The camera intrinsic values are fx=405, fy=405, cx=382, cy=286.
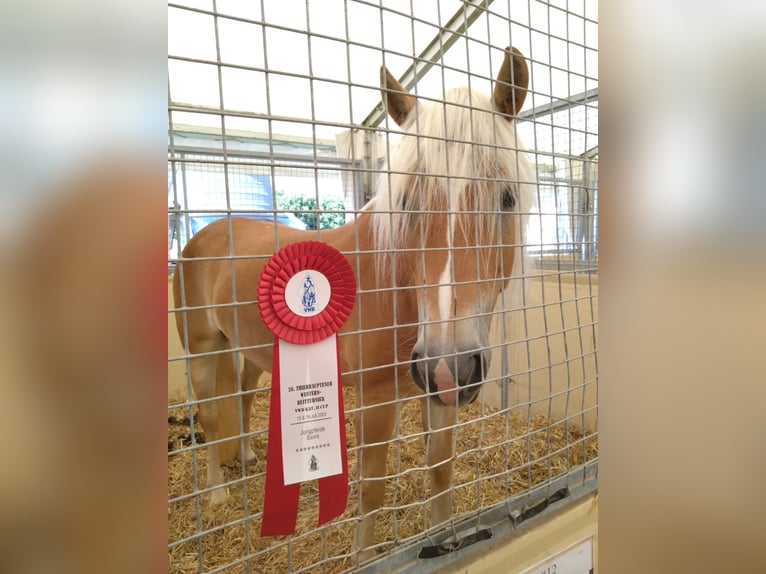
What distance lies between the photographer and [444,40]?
1.91 m

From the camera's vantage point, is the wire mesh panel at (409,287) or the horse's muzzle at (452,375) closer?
the wire mesh panel at (409,287)

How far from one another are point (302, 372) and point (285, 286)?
0.11 meters

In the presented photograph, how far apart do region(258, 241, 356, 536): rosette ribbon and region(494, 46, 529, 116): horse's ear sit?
1.75 feet

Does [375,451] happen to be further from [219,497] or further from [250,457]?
[250,457]

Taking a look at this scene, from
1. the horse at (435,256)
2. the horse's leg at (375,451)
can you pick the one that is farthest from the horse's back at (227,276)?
the horse's leg at (375,451)

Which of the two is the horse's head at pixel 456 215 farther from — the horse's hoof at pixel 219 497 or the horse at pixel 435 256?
the horse's hoof at pixel 219 497

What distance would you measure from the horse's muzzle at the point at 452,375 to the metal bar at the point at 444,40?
1.45 feet

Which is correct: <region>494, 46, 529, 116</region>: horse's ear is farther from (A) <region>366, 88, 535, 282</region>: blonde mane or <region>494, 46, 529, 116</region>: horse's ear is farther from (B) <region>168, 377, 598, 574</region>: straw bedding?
(B) <region>168, 377, 598, 574</region>: straw bedding

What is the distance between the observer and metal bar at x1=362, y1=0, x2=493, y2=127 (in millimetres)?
605

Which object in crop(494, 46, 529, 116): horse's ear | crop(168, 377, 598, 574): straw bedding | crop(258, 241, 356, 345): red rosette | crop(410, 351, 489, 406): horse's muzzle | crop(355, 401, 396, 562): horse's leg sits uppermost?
crop(494, 46, 529, 116): horse's ear

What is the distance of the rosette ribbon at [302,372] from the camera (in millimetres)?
479

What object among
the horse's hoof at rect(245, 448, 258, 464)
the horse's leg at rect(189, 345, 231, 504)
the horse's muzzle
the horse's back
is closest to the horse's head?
the horse's muzzle
